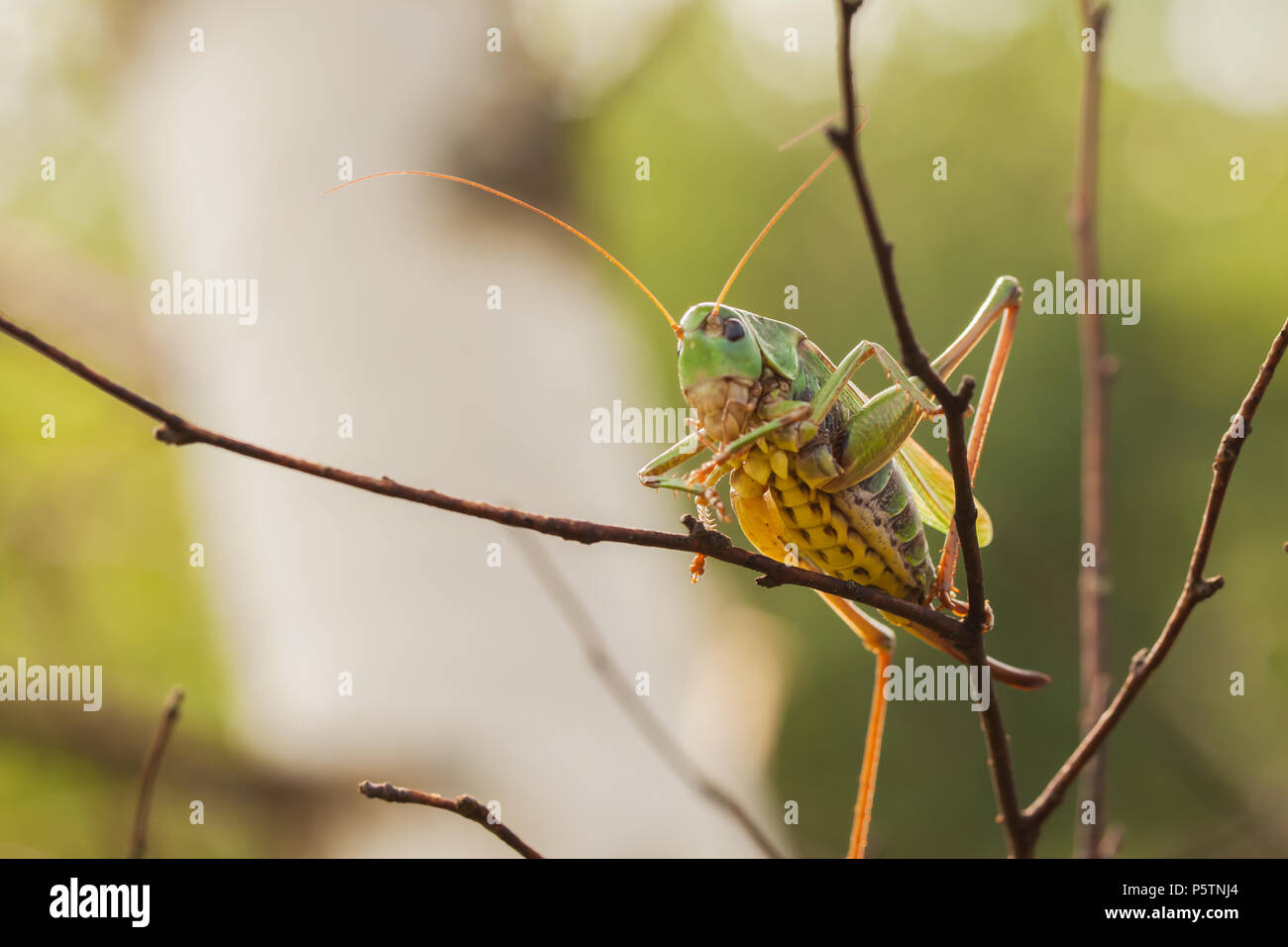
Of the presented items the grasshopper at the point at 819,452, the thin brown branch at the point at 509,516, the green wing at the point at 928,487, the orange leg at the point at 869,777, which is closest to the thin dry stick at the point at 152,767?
the thin brown branch at the point at 509,516

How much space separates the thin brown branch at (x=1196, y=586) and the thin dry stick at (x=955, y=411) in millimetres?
46

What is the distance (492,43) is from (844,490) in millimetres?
2059

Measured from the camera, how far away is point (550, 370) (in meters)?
2.66

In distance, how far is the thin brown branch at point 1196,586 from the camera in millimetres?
994

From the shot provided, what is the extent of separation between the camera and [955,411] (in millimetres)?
879

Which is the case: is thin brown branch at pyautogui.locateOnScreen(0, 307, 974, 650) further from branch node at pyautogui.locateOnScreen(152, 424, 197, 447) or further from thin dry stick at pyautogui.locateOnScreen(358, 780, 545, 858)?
thin dry stick at pyautogui.locateOnScreen(358, 780, 545, 858)

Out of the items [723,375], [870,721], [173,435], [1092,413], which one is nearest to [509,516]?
[173,435]

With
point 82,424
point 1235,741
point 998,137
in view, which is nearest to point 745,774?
point 1235,741

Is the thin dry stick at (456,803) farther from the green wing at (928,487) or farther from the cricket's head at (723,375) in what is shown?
the green wing at (928,487)

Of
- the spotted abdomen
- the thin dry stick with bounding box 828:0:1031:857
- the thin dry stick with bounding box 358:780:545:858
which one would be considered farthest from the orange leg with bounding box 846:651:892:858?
the thin dry stick with bounding box 358:780:545:858

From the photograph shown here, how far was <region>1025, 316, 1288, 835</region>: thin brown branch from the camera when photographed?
994mm

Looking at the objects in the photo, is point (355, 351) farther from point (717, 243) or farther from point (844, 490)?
point (717, 243)

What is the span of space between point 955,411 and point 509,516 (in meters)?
0.45

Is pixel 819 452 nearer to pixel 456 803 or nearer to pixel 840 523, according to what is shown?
pixel 840 523
